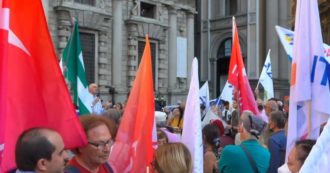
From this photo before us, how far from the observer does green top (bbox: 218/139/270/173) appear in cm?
495

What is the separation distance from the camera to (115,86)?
24.4m

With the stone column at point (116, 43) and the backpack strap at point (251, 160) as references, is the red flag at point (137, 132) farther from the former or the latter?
the stone column at point (116, 43)

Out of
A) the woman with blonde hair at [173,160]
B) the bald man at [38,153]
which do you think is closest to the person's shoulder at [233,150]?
the woman with blonde hair at [173,160]

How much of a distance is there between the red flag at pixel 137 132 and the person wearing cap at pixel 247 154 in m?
0.87

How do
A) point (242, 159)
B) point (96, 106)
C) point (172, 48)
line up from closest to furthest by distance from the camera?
point (242, 159)
point (96, 106)
point (172, 48)

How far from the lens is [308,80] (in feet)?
14.2

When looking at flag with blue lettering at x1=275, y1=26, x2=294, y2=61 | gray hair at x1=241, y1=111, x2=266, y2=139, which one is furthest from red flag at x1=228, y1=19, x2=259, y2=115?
gray hair at x1=241, y1=111, x2=266, y2=139

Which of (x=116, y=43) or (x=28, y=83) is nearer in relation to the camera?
(x=28, y=83)

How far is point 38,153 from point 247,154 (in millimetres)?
2637

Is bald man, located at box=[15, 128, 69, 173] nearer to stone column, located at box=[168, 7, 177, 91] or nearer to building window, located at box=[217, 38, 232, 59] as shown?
stone column, located at box=[168, 7, 177, 91]

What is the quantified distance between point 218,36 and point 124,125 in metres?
31.2

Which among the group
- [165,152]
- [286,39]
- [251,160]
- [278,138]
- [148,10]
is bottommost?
[251,160]

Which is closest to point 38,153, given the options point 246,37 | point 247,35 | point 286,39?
point 286,39

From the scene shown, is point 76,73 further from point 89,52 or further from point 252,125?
point 89,52
